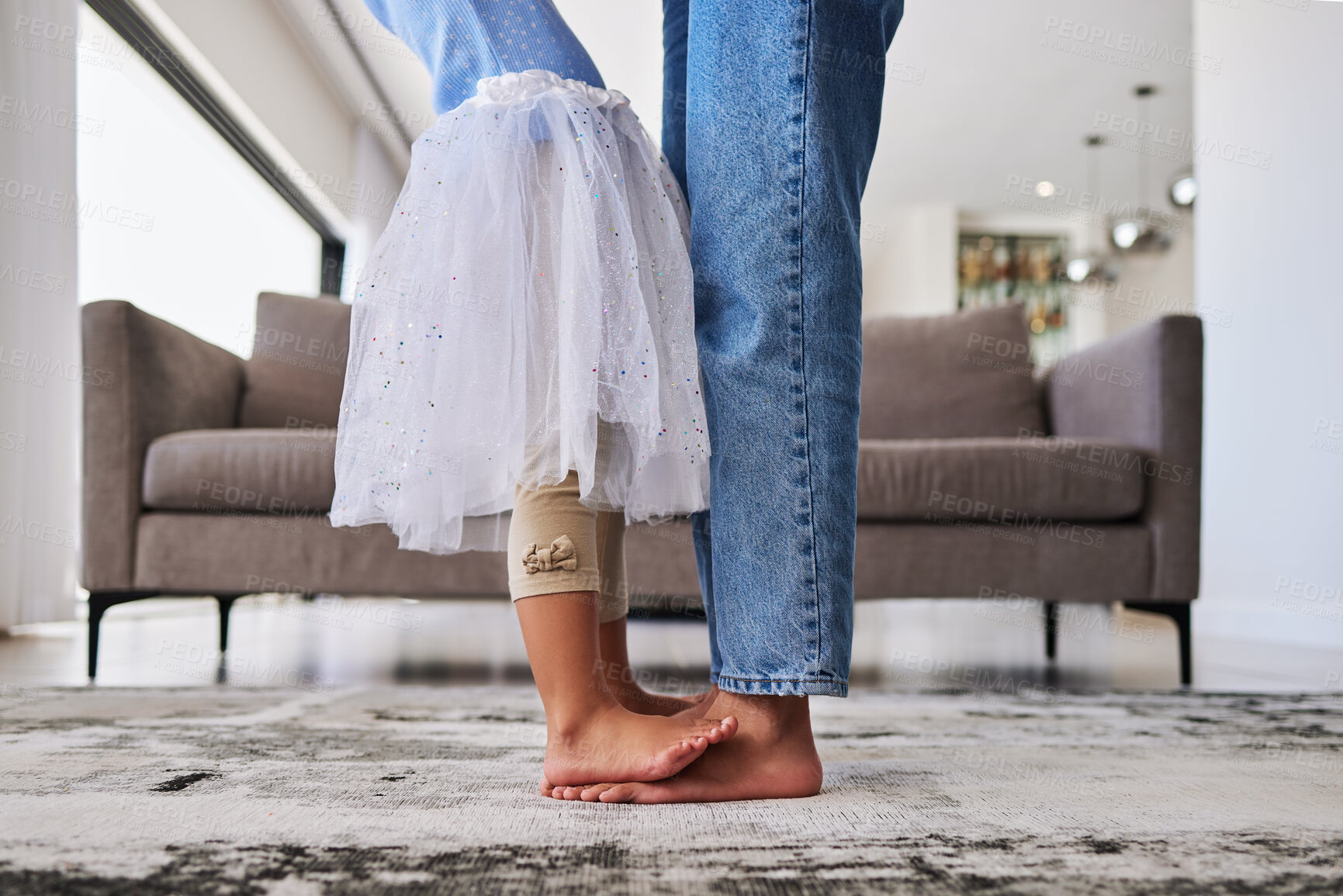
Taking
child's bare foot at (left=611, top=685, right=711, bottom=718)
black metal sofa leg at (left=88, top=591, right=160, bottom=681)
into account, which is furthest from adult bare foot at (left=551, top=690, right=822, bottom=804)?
black metal sofa leg at (left=88, top=591, right=160, bottom=681)

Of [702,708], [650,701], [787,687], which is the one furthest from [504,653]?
[787,687]

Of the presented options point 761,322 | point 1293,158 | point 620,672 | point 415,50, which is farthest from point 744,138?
point 1293,158

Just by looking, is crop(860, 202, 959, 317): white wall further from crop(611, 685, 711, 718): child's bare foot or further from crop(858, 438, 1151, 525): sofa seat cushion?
crop(611, 685, 711, 718): child's bare foot

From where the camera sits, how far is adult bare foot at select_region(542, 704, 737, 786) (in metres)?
0.69

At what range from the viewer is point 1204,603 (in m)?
3.04

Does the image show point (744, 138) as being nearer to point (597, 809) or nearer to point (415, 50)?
point (415, 50)

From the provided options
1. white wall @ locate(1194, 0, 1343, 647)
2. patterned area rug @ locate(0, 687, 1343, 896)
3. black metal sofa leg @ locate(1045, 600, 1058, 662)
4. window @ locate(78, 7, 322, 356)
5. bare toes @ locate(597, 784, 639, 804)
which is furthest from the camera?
window @ locate(78, 7, 322, 356)

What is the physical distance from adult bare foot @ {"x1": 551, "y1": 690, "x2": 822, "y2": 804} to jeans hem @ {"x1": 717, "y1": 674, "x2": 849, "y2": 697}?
11 millimetres

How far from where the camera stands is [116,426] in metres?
1.61

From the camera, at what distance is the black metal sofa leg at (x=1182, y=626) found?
5.21ft

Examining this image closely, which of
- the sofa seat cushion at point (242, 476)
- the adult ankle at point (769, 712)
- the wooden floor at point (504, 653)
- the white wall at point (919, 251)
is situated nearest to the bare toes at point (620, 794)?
the adult ankle at point (769, 712)

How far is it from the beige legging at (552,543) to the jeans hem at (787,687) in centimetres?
14

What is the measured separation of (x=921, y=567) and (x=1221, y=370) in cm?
210

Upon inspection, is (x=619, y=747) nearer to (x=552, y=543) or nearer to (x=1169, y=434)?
(x=552, y=543)
